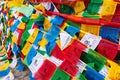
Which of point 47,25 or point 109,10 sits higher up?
point 109,10

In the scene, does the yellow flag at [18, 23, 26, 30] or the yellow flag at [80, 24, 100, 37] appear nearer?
the yellow flag at [80, 24, 100, 37]

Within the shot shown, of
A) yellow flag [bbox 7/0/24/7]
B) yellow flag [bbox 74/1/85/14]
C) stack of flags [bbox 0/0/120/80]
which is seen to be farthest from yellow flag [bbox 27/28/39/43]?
yellow flag [bbox 7/0/24/7]

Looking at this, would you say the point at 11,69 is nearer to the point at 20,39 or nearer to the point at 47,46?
the point at 20,39

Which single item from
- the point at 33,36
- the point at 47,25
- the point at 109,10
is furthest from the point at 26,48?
the point at 109,10

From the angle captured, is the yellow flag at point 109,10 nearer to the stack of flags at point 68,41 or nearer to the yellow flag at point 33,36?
the stack of flags at point 68,41

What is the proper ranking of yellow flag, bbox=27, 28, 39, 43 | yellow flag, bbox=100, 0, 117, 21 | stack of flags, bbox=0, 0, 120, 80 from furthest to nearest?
yellow flag, bbox=27, 28, 39, 43, yellow flag, bbox=100, 0, 117, 21, stack of flags, bbox=0, 0, 120, 80

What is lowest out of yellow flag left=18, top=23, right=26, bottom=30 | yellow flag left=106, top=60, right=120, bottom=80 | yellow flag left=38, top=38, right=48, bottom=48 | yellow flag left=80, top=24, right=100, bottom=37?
yellow flag left=18, top=23, right=26, bottom=30

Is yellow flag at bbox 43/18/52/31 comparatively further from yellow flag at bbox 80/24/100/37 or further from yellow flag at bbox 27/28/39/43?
yellow flag at bbox 80/24/100/37

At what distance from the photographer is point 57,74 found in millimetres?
2393

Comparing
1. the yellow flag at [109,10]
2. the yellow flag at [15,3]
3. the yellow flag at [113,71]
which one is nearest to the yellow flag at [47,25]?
the yellow flag at [109,10]

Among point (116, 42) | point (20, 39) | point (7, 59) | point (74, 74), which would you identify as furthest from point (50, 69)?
point (7, 59)

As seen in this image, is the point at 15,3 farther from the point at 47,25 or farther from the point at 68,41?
the point at 68,41

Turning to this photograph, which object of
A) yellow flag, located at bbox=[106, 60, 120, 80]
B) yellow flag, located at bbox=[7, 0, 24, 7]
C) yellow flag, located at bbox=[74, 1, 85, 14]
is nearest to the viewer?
yellow flag, located at bbox=[106, 60, 120, 80]

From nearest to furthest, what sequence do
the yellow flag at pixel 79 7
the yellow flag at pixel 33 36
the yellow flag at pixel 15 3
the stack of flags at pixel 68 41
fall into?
the stack of flags at pixel 68 41 → the yellow flag at pixel 79 7 → the yellow flag at pixel 33 36 → the yellow flag at pixel 15 3
